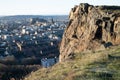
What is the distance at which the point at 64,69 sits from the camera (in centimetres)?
1390

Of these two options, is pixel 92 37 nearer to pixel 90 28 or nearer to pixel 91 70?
pixel 90 28

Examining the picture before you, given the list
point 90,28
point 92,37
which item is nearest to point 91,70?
point 92,37

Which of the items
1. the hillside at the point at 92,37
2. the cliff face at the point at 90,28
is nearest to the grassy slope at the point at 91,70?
the hillside at the point at 92,37

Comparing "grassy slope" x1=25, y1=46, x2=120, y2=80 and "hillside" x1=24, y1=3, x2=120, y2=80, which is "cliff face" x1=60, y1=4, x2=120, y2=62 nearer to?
"hillside" x1=24, y1=3, x2=120, y2=80

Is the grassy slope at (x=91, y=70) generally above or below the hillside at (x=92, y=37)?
above

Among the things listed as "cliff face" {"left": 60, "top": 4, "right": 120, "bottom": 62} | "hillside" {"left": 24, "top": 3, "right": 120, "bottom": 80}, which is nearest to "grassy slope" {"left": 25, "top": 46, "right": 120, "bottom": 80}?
"hillside" {"left": 24, "top": 3, "right": 120, "bottom": 80}

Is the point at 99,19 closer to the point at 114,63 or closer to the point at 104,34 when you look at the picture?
the point at 104,34

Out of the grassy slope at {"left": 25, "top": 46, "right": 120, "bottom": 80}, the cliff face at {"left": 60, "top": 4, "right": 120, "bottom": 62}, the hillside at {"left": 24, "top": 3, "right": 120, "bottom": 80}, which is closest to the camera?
the grassy slope at {"left": 25, "top": 46, "right": 120, "bottom": 80}

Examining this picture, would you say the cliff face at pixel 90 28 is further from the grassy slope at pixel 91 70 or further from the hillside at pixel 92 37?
the grassy slope at pixel 91 70

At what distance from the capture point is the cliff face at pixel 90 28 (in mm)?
31978

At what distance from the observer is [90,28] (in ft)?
116

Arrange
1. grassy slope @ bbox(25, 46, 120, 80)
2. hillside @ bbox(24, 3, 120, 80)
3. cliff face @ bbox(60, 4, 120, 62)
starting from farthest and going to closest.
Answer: cliff face @ bbox(60, 4, 120, 62), hillside @ bbox(24, 3, 120, 80), grassy slope @ bbox(25, 46, 120, 80)

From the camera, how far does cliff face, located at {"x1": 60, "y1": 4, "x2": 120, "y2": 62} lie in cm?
3198

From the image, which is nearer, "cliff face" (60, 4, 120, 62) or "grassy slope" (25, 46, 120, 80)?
"grassy slope" (25, 46, 120, 80)
